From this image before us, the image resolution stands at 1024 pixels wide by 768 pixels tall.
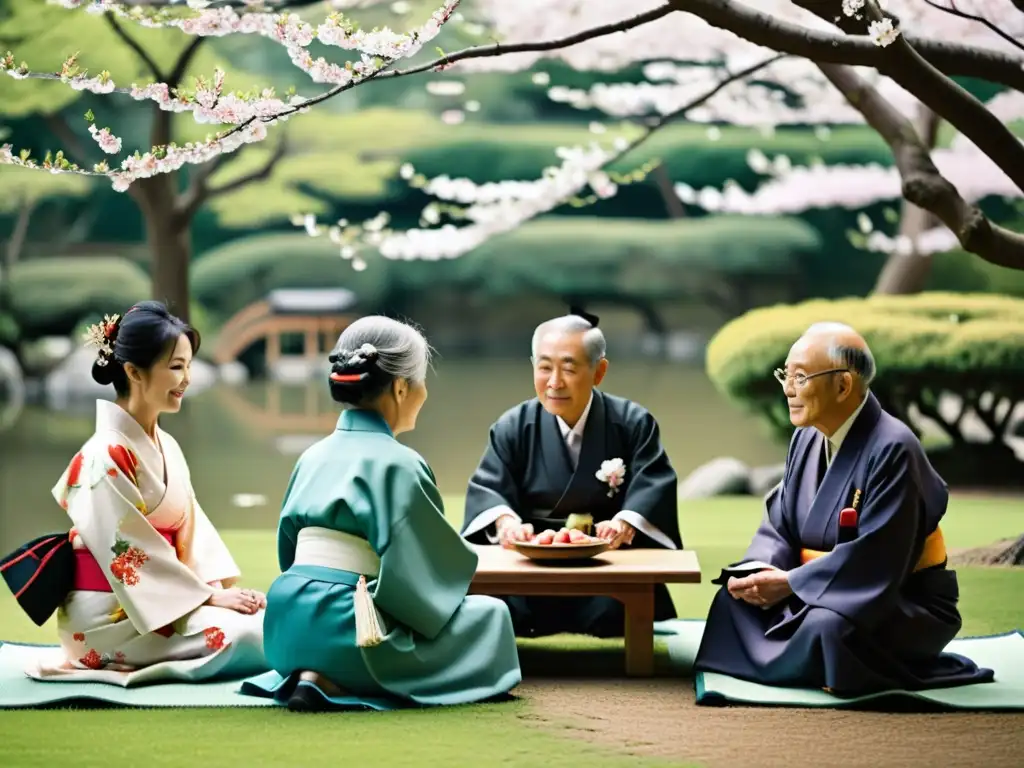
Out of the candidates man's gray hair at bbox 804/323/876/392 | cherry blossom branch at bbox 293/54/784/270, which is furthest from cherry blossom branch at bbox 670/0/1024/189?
cherry blossom branch at bbox 293/54/784/270

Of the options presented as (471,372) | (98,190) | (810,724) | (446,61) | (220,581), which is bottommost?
(810,724)

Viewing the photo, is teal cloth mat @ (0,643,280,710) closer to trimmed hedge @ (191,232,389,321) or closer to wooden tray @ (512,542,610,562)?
wooden tray @ (512,542,610,562)

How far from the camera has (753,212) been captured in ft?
35.0

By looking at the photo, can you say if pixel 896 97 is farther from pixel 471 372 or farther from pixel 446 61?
pixel 446 61

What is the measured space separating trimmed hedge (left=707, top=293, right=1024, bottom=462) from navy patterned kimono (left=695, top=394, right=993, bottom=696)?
4.55 m

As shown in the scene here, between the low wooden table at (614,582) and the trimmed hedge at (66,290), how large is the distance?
6.66 m

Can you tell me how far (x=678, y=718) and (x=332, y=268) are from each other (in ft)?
22.5

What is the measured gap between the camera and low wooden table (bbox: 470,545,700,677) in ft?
15.3

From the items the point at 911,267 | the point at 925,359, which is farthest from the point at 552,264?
the point at 925,359

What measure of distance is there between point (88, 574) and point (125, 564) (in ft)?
0.65

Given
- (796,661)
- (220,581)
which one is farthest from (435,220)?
(796,661)

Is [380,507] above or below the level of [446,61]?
below

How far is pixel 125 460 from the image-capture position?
4.61 meters

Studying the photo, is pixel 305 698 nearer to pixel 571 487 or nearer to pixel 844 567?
pixel 571 487
